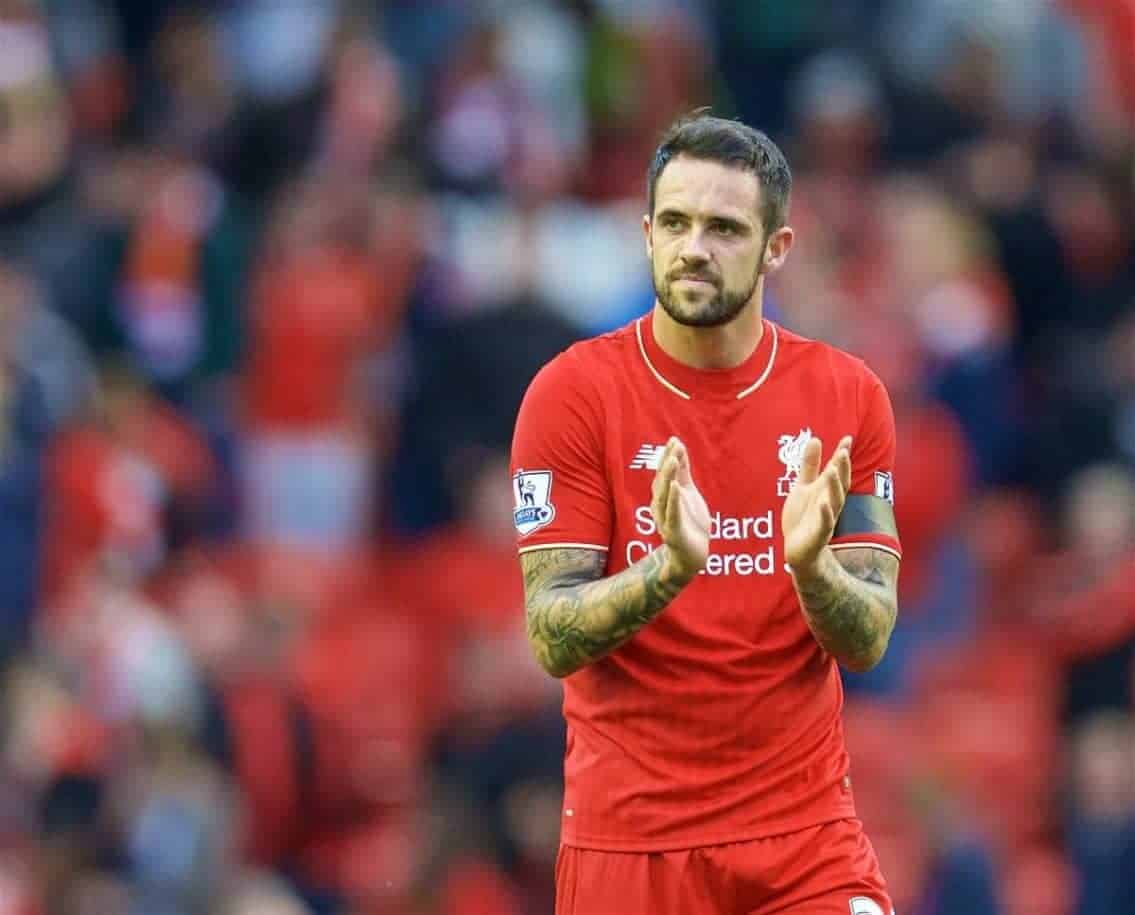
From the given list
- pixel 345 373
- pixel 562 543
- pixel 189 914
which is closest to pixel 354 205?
pixel 345 373

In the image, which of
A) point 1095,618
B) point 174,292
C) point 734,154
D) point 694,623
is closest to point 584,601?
point 694,623

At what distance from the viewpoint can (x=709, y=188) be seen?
19.8 ft

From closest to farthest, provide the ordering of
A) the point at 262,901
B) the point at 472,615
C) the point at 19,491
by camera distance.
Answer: the point at 262,901 → the point at 19,491 → the point at 472,615

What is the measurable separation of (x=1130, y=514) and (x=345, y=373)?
3.58 meters

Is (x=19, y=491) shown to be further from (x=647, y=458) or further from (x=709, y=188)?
(x=709, y=188)

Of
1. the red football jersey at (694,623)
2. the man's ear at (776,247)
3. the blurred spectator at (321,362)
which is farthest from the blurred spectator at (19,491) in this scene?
the man's ear at (776,247)

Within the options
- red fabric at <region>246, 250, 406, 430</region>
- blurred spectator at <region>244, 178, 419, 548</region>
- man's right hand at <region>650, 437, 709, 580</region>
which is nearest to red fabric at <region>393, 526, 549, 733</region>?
blurred spectator at <region>244, 178, 419, 548</region>

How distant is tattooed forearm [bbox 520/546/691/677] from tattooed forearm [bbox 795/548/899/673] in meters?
0.30

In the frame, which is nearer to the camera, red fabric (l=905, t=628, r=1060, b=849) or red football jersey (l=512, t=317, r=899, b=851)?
red football jersey (l=512, t=317, r=899, b=851)

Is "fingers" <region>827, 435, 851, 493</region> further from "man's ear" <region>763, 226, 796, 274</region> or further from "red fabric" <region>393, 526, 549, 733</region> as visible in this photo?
"red fabric" <region>393, 526, 549, 733</region>

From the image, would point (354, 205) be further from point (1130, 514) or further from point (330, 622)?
point (1130, 514)

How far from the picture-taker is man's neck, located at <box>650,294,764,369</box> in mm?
6200

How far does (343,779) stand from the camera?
414 inches

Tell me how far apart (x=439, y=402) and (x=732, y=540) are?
6.13 m
